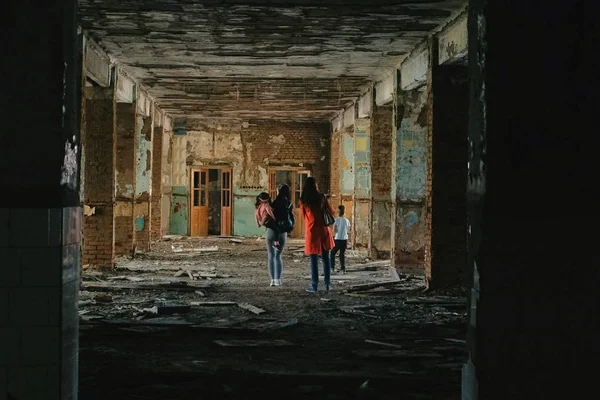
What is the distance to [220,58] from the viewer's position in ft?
43.0

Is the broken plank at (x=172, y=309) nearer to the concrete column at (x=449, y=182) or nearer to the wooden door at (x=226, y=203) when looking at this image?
the concrete column at (x=449, y=182)

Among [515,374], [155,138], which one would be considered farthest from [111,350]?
[155,138]

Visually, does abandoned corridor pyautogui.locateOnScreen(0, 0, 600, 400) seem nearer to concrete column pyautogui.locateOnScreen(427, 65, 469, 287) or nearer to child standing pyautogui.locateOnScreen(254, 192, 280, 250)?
concrete column pyautogui.locateOnScreen(427, 65, 469, 287)

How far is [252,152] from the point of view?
2483cm

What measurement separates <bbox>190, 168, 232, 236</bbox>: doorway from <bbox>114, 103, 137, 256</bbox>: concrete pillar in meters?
8.85

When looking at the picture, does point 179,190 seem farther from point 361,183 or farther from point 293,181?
point 361,183

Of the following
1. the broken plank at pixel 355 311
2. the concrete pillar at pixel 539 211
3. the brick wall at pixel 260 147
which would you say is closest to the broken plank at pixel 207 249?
the brick wall at pixel 260 147

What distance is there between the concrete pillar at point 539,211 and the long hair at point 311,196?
6.54 metres

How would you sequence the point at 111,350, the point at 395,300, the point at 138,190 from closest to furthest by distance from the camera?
the point at 111,350 < the point at 395,300 < the point at 138,190

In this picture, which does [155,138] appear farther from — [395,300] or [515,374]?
[515,374]

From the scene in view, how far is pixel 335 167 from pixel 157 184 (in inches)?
226

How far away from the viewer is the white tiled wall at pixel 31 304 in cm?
410

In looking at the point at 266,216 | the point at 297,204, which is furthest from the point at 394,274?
the point at 297,204

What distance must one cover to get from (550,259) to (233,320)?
Result: 4.90 metres
